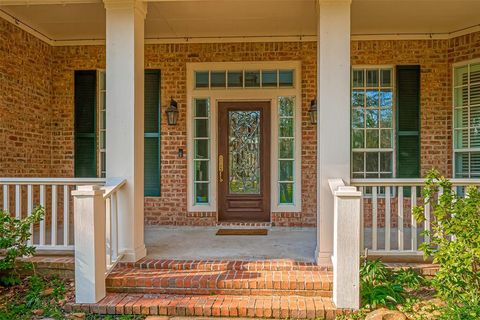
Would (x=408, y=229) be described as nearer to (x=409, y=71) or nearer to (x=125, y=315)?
(x=409, y=71)

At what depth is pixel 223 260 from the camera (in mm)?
4277

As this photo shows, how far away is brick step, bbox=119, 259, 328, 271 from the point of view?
4.06 metres

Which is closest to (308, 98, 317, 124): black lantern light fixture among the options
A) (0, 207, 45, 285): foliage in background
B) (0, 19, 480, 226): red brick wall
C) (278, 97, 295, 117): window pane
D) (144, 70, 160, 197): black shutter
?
(0, 19, 480, 226): red brick wall

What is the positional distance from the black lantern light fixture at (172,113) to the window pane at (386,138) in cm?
336

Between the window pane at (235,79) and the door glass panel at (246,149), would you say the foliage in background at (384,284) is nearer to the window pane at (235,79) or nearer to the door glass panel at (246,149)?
the door glass panel at (246,149)

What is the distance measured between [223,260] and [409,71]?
4.25 m

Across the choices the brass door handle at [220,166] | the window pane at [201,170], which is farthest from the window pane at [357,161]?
the window pane at [201,170]

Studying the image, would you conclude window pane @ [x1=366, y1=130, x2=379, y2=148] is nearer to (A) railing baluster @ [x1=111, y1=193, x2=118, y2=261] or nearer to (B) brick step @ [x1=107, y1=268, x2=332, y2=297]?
(B) brick step @ [x1=107, y1=268, x2=332, y2=297]

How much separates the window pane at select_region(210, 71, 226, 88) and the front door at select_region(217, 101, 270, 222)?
0.31 meters

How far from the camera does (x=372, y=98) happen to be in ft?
20.5

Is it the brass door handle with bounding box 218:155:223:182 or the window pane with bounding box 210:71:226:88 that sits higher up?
the window pane with bounding box 210:71:226:88

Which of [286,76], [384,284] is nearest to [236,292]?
[384,284]

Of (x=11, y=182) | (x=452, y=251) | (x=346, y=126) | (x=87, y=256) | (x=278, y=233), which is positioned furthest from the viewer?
(x=278, y=233)

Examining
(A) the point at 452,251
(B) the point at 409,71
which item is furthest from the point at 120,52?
(B) the point at 409,71
